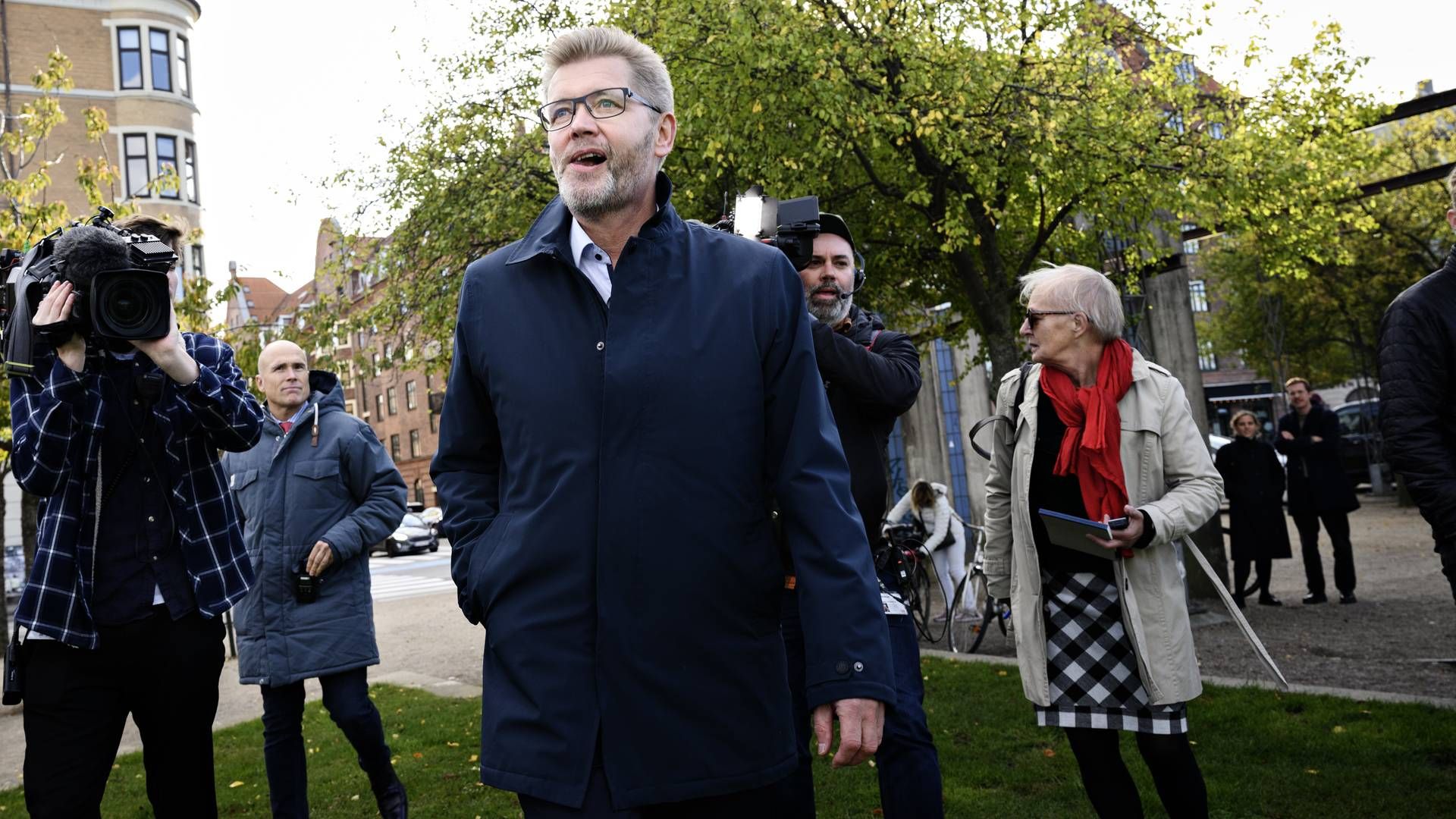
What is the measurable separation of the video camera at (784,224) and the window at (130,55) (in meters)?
39.0

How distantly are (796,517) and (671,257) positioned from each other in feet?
1.92

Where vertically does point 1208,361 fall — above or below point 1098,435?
above

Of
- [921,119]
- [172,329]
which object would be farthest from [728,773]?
[921,119]

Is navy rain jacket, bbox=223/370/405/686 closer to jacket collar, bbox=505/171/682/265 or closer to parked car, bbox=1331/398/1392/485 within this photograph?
jacket collar, bbox=505/171/682/265

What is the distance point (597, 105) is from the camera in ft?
8.38

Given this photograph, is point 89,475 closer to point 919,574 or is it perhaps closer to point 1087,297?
point 1087,297

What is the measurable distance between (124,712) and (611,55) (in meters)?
2.43

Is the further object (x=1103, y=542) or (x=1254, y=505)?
(x=1254, y=505)

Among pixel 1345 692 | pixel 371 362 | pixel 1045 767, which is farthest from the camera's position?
pixel 371 362

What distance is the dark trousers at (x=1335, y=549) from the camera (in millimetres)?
12258

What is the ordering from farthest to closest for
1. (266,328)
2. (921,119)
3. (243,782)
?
(266,328), (921,119), (243,782)

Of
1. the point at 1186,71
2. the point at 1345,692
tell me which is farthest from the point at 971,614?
the point at 1186,71

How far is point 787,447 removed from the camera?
2.36 meters

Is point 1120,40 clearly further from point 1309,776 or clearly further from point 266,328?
point 266,328
